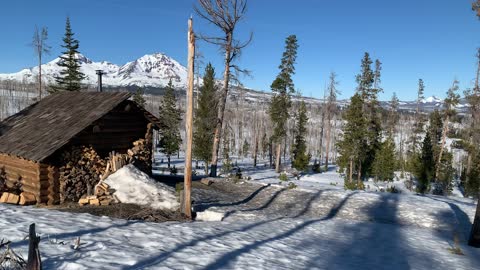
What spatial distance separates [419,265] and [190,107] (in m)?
8.45

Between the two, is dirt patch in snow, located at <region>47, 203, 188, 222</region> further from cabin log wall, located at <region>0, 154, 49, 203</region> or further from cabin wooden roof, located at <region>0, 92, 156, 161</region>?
cabin wooden roof, located at <region>0, 92, 156, 161</region>

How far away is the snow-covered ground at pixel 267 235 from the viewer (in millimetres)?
7094

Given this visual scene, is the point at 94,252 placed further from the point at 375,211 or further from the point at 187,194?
the point at 375,211

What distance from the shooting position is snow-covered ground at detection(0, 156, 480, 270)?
23.3 ft

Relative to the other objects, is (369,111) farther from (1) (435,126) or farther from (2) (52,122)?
(2) (52,122)

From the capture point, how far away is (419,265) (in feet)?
29.5

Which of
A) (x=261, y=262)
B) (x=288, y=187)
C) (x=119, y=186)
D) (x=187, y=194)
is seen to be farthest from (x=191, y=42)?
(x=288, y=187)

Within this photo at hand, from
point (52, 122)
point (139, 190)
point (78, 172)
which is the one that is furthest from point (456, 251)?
point (52, 122)

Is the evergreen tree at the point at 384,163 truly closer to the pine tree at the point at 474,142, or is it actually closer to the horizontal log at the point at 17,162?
the pine tree at the point at 474,142

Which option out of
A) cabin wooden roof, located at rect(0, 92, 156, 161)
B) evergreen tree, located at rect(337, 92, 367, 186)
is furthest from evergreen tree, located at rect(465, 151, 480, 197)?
cabin wooden roof, located at rect(0, 92, 156, 161)

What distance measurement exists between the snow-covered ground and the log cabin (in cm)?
170

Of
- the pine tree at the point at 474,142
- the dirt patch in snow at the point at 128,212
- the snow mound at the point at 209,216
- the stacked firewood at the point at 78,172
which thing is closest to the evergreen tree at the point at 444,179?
the pine tree at the point at 474,142

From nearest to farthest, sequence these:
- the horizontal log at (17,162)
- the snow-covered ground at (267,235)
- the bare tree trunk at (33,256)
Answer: the bare tree trunk at (33,256)
the snow-covered ground at (267,235)
the horizontal log at (17,162)

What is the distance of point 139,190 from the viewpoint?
13336mm
